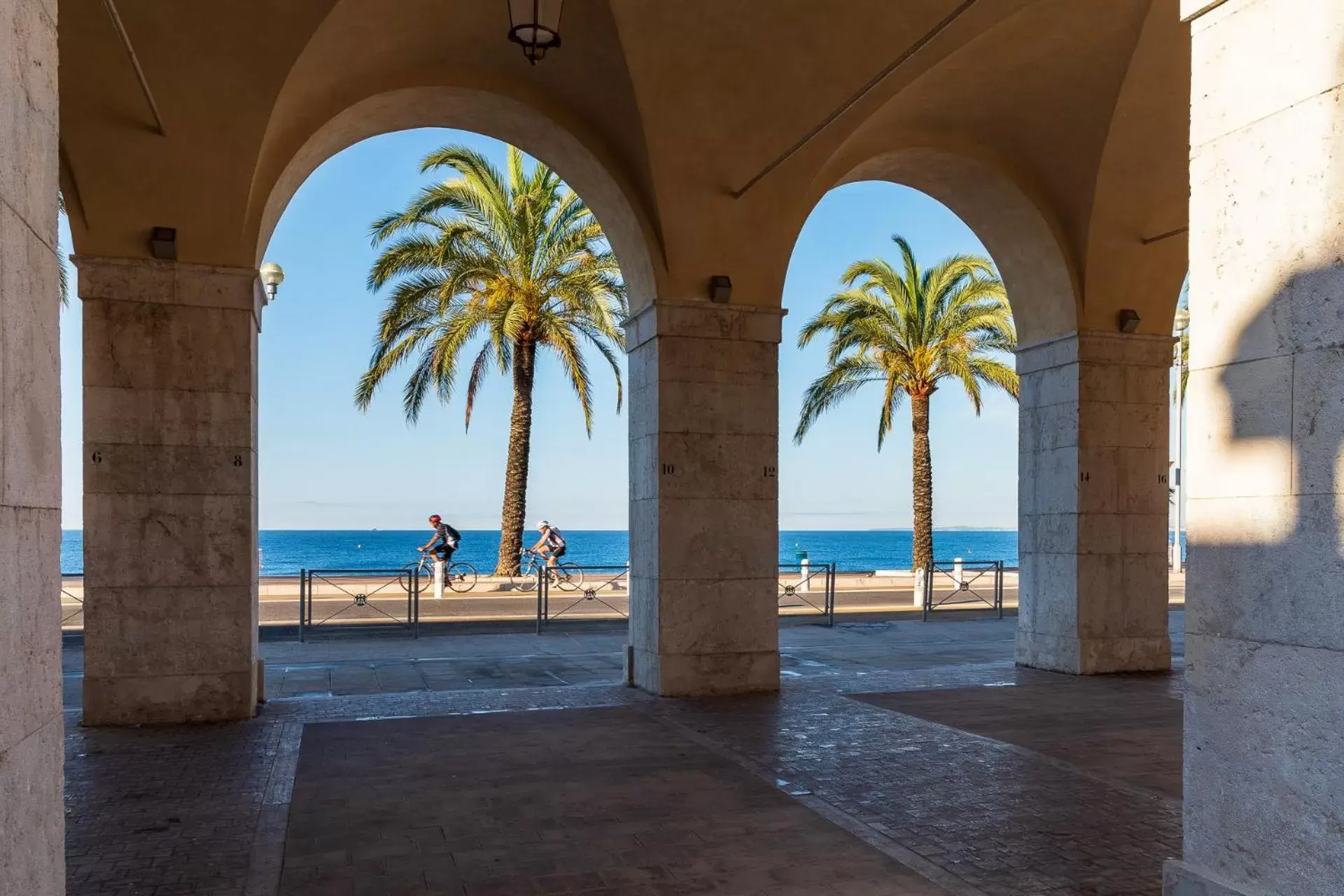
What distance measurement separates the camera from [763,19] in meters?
9.62

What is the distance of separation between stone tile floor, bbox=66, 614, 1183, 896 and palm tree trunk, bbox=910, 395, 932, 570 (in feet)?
47.4

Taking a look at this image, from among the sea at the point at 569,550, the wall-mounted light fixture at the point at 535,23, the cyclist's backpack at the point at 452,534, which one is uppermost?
the wall-mounted light fixture at the point at 535,23

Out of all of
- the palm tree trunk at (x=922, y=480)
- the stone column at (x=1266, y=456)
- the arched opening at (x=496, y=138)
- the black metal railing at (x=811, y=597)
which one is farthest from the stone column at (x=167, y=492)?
the palm tree trunk at (x=922, y=480)

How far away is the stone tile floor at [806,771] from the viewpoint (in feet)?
17.5

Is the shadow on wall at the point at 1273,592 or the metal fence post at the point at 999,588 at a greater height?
the shadow on wall at the point at 1273,592

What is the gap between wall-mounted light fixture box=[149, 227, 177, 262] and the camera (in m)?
9.02

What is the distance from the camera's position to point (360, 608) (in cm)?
1939

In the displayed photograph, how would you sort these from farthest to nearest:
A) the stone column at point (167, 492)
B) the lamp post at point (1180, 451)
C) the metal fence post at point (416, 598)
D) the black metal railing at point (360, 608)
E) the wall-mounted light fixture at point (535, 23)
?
1. the lamp post at point (1180, 451)
2. the black metal railing at point (360, 608)
3. the metal fence post at point (416, 598)
4. the stone column at point (167, 492)
5. the wall-mounted light fixture at point (535, 23)

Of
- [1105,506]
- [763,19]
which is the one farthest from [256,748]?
[1105,506]

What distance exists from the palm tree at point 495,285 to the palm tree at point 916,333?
6.68 metres

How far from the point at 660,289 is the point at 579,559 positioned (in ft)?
291

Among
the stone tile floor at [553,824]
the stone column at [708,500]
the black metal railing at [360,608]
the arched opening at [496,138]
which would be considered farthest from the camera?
the black metal railing at [360,608]

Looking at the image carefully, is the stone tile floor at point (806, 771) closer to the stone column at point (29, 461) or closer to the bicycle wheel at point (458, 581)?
the stone column at point (29, 461)

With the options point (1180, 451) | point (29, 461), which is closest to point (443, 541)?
point (29, 461)
